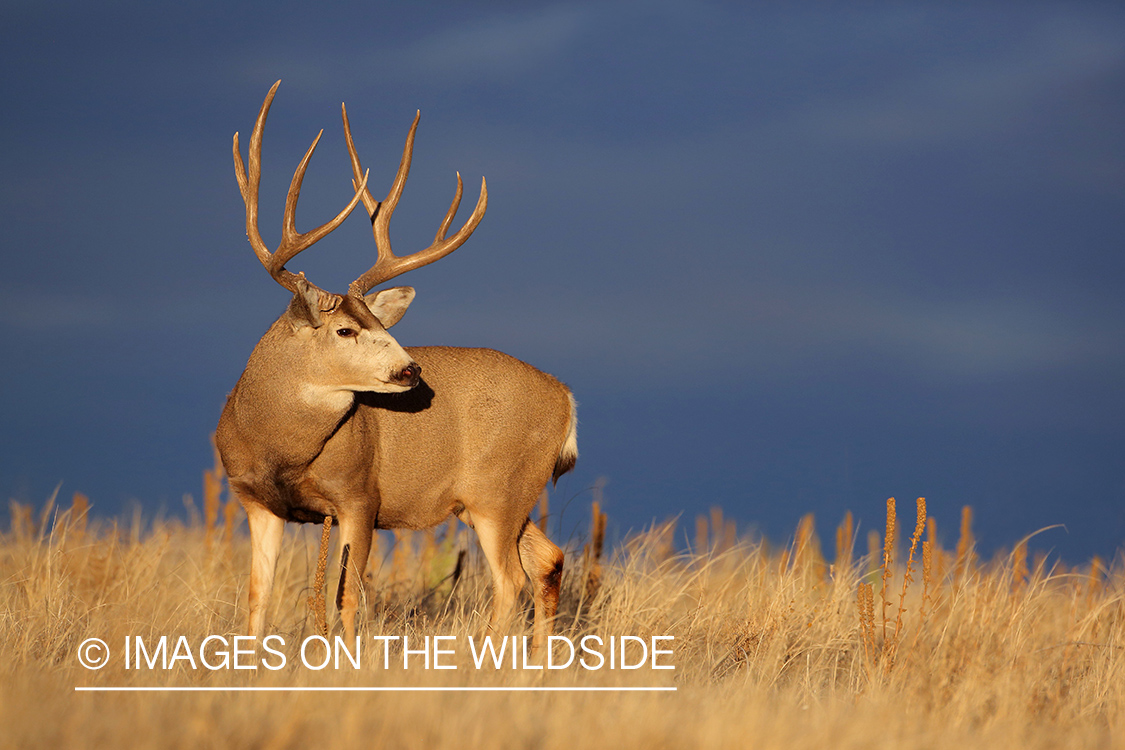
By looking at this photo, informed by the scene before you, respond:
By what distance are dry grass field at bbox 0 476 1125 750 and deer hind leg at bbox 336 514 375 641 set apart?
0.22m

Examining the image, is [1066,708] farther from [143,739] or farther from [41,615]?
[41,615]

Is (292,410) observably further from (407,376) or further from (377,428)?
(407,376)

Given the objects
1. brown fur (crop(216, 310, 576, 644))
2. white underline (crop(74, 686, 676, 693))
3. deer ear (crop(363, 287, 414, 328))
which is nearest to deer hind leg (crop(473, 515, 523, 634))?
brown fur (crop(216, 310, 576, 644))

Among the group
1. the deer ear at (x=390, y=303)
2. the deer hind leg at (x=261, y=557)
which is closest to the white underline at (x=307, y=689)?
the deer hind leg at (x=261, y=557)

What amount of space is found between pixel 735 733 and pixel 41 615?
457 cm

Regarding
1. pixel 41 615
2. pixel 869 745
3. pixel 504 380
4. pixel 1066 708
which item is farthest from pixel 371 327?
pixel 1066 708

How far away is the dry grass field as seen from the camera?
12.7 feet

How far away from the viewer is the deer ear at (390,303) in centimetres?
684

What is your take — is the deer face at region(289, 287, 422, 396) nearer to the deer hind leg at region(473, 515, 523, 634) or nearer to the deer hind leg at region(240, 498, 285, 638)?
the deer hind leg at region(240, 498, 285, 638)

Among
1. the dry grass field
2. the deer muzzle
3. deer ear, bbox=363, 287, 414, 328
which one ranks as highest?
deer ear, bbox=363, 287, 414, 328

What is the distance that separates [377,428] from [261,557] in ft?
3.62

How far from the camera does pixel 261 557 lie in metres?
6.78

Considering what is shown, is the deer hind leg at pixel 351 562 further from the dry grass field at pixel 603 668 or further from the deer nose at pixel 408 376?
the deer nose at pixel 408 376

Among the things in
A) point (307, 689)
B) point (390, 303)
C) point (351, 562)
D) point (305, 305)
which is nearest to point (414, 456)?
point (351, 562)
